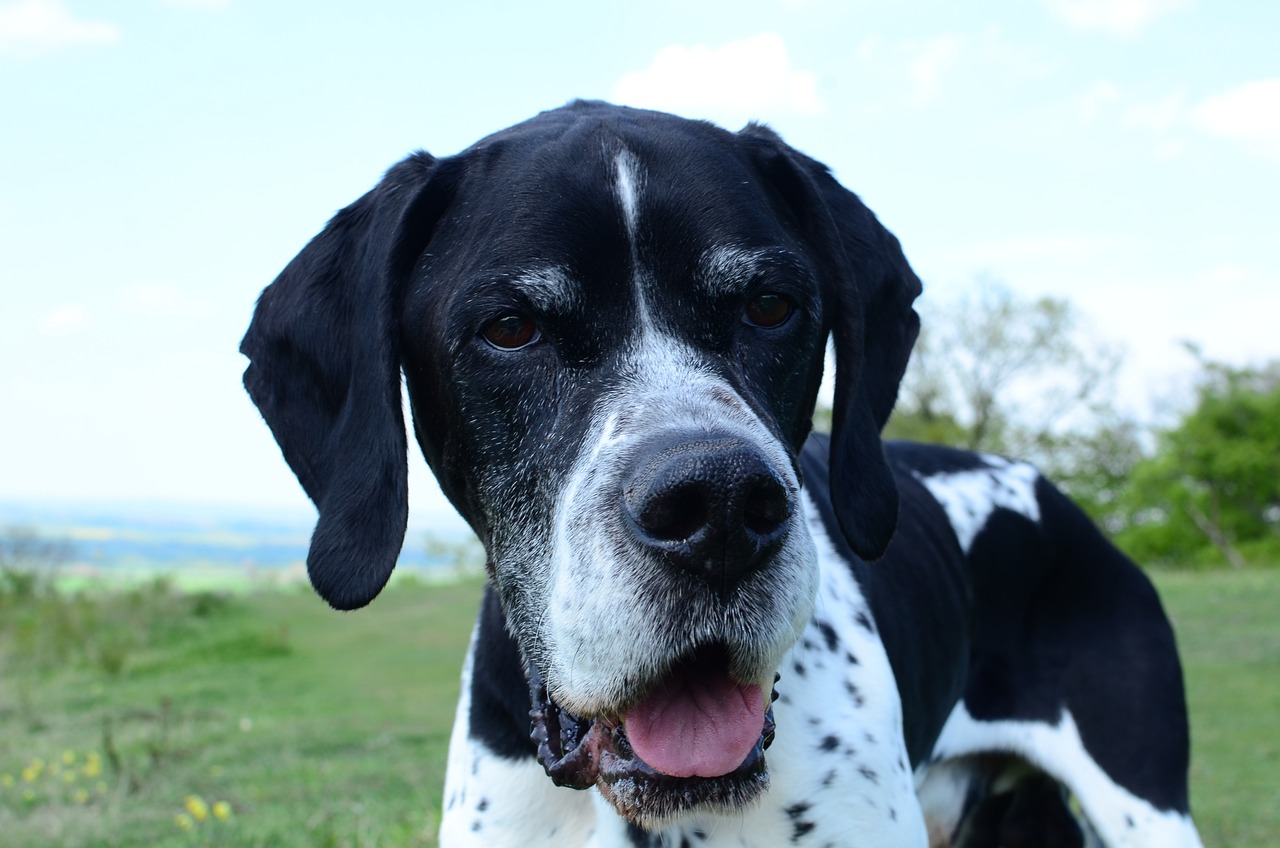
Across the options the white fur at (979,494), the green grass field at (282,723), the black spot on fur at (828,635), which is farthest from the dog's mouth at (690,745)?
the green grass field at (282,723)

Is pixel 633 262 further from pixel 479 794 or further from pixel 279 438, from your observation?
pixel 479 794

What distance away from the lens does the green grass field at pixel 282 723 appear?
6.20m

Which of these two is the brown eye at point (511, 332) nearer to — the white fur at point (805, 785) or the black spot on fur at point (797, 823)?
the white fur at point (805, 785)

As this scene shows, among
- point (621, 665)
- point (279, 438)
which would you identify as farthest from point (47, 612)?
point (621, 665)

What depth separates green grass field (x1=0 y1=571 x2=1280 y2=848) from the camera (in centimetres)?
620

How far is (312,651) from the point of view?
18.1m

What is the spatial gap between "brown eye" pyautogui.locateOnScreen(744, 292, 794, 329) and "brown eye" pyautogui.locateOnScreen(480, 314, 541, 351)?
44 cm

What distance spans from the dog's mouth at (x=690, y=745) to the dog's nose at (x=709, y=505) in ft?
0.80

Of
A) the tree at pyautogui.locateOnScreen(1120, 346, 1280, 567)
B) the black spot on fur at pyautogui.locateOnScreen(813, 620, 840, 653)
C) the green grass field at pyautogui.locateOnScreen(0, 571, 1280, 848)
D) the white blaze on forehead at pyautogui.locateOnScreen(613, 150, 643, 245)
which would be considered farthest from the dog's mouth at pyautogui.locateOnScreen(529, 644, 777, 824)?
the tree at pyautogui.locateOnScreen(1120, 346, 1280, 567)

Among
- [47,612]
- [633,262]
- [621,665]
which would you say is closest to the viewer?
[621,665]

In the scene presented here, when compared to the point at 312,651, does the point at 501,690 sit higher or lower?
higher

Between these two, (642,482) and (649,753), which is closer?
(642,482)

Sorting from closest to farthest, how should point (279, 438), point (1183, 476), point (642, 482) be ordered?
point (642, 482) → point (279, 438) → point (1183, 476)

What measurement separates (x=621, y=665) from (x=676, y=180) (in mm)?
1031
